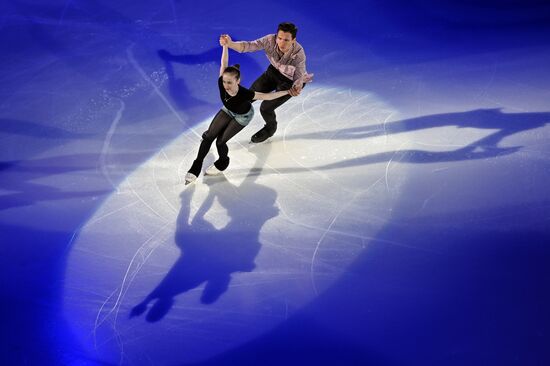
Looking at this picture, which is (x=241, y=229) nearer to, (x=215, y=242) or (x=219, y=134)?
(x=215, y=242)

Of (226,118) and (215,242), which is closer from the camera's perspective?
(215,242)

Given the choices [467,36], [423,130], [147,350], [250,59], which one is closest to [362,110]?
[423,130]

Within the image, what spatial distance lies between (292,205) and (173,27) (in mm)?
3497

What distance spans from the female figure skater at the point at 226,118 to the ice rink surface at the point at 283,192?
0.61 feet

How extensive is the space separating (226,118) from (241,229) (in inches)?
37.8

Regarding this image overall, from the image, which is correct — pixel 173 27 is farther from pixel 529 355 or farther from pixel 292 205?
pixel 529 355

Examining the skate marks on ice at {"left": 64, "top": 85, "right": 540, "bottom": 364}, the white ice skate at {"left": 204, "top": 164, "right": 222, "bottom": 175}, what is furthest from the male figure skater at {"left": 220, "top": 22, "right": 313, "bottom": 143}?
the white ice skate at {"left": 204, "top": 164, "right": 222, "bottom": 175}

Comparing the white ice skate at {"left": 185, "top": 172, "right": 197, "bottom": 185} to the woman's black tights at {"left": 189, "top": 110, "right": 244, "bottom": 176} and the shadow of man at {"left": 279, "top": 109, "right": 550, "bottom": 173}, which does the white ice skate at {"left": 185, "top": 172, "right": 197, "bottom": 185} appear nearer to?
the woman's black tights at {"left": 189, "top": 110, "right": 244, "bottom": 176}

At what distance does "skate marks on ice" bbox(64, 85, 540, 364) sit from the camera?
150 inches

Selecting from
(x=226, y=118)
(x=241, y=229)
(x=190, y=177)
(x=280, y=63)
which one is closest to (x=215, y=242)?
(x=241, y=229)

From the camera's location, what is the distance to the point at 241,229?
14.8 feet

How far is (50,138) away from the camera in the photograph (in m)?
5.59

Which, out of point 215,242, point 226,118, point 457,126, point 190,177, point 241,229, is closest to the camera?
point 215,242

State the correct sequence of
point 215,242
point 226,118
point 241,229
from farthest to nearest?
point 226,118
point 241,229
point 215,242
